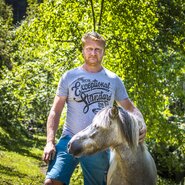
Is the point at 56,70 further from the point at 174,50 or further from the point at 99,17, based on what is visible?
the point at 174,50

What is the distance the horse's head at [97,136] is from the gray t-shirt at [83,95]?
709 millimetres

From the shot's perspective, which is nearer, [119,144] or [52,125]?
[119,144]

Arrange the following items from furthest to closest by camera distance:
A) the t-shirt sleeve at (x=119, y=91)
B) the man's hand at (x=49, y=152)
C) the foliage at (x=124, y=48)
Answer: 1. the foliage at (x=124, y=48)
2. the t-shirt sleeve at (x=119, y=91)
3. the man's hand at (x=49, y=152)

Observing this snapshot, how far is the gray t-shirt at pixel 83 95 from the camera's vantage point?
4473mm

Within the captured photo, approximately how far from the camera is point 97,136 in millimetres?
3730

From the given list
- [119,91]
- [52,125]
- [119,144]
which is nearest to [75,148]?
[119,144]

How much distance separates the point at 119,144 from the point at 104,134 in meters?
0.20

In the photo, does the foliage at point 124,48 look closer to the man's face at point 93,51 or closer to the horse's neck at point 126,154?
the man's face at point 93,51

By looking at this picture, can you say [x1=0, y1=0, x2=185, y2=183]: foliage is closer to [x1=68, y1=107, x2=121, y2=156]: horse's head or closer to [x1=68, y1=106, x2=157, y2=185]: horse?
[x1=68, y1=106, x2=157, y2=185]: horse

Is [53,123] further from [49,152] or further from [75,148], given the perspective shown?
[75,148]

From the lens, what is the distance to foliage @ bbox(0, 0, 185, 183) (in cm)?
1150

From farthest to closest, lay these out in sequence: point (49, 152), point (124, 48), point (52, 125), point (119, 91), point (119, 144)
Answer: point (124, 48), point (119, 91), point (52, 125), point (49, 152), point (119, 144)

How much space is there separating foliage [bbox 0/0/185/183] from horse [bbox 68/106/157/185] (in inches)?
288

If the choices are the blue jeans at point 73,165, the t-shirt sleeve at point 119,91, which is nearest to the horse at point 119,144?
the blue jeans at point 73,165
